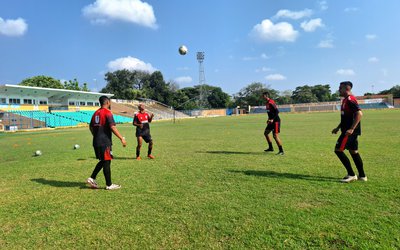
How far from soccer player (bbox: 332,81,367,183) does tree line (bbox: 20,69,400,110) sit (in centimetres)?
8518

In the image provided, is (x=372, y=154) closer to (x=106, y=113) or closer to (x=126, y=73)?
(x=106, y=113)

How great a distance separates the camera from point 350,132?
19.5ft

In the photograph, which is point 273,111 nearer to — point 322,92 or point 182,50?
point 182,50

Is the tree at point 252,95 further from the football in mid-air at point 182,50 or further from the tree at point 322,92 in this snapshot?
the football in mid-air at point 182,50

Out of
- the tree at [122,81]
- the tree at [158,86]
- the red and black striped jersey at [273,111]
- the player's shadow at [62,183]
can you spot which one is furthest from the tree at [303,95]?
the player's shadow at [62,183]

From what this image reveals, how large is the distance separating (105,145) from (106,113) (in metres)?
0.71

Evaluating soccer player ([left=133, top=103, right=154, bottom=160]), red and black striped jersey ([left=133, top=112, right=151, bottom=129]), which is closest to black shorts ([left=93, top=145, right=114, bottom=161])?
soccer player ([left=133, top=103, right=154, bottom=160])

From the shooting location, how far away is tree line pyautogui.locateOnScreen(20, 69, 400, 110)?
10106 cm

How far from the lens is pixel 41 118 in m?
41.2

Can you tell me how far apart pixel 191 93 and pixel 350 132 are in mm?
106360

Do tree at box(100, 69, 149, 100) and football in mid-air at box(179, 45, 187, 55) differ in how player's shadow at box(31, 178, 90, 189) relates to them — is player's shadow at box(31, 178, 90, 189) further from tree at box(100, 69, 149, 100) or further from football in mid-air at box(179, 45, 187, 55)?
tree at box(100, 69, 149, 100)

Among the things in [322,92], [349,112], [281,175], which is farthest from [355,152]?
[322,92]

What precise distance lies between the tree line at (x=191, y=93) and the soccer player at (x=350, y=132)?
85.2 m

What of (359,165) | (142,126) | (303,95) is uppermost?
(303,95)
